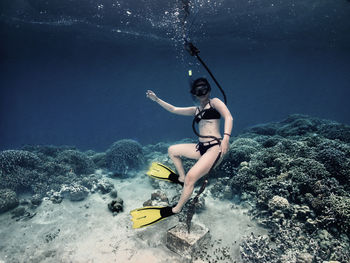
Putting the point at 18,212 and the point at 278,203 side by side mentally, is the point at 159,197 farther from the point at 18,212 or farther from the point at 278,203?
the point at 18,212

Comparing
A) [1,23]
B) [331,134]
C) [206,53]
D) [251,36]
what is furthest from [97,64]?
[331,134]

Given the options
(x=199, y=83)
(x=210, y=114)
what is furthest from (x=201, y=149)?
(x=199, y=83)

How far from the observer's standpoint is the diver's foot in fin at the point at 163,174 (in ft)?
Result: 14.5

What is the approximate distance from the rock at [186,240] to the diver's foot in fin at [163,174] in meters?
1.01

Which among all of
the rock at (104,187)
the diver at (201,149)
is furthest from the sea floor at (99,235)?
the rock at (104,187)

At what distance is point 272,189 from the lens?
16.5 ft

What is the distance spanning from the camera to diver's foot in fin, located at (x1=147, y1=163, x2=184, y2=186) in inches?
174

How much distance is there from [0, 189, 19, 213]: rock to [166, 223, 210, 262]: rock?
6221 mm

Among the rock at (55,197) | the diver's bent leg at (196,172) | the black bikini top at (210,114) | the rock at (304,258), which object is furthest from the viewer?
the rock at (55,197)

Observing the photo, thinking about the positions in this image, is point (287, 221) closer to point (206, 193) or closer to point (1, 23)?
point (206, 193)

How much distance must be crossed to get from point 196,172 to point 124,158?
26.5 feet

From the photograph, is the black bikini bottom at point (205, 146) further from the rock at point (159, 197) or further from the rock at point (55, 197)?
the rock at point (55, 197)

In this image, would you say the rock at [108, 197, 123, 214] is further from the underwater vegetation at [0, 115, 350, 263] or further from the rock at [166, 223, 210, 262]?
the rock at [166, 223, 210, 262]

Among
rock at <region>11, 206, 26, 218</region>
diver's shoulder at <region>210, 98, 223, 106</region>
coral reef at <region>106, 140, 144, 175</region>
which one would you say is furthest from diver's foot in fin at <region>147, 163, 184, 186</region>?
coral reef at <region>106, 140, 144, 175</region>
